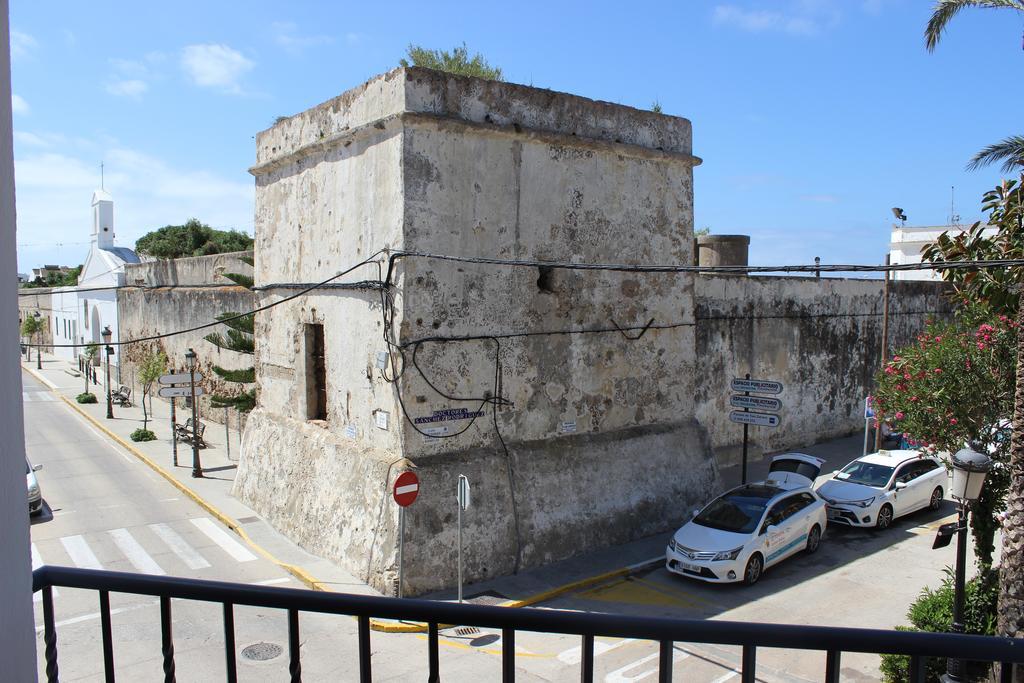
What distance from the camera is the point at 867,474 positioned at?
14906 millimetres

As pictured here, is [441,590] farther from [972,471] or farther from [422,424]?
[972,471]

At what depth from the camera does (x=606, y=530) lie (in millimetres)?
12727

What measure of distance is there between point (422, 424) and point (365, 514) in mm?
1625

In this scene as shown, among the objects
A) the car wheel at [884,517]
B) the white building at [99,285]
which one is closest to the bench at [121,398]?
the white building at [99,285]

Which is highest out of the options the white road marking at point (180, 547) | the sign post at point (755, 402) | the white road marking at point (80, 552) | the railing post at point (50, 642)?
the railing post at point (50, 642)

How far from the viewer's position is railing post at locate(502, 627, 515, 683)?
2094mm

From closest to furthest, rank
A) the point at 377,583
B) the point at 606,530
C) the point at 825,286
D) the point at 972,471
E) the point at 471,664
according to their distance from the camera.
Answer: the point at 972,471, the point at 471,664, the point at 377,583, the point at 606,530, the point at 825,286

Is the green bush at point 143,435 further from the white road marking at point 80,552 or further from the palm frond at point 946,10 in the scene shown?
the palm frond at point 946,10

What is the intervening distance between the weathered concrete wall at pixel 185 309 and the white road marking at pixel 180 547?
299 inches

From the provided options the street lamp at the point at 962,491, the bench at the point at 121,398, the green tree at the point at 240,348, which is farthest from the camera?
the bench at the point at 121,398

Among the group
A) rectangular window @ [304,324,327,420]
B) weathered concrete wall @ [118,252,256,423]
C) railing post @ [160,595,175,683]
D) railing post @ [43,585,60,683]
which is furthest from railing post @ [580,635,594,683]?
weathered concrete wall @ [118,252,256,423]

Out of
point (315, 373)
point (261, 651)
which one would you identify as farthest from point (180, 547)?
point (261, 651)

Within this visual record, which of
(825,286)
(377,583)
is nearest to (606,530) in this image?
(377,583)

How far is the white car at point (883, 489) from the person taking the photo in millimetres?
14055
